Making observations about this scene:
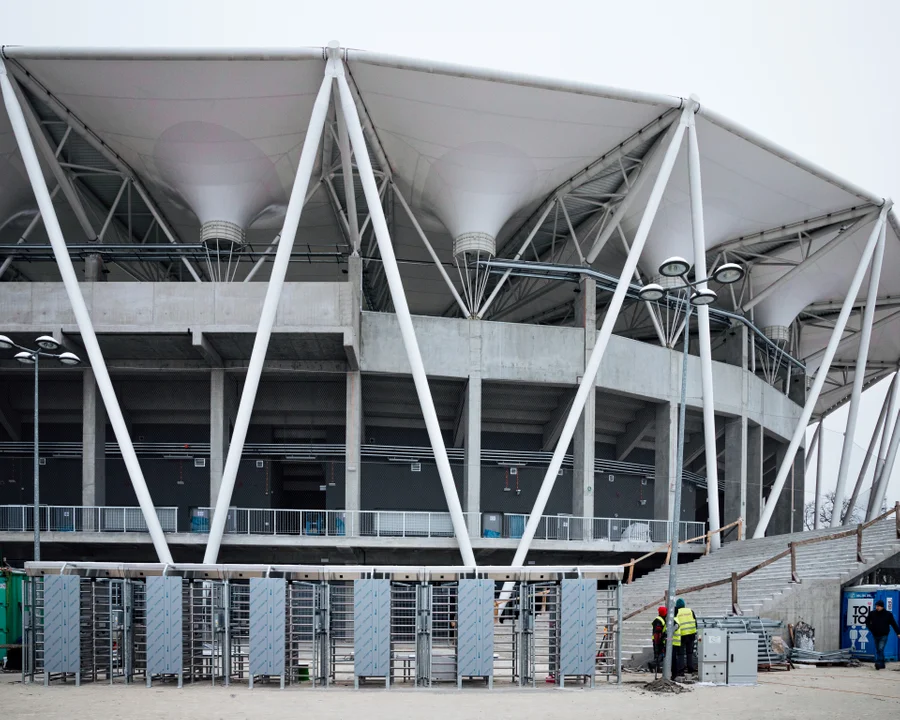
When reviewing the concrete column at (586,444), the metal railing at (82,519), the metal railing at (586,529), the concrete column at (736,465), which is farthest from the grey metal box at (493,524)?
the concrete column at (736,465)

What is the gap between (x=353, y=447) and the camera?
29.9m

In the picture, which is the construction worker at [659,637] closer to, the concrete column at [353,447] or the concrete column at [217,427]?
the concrete column at [353,447]

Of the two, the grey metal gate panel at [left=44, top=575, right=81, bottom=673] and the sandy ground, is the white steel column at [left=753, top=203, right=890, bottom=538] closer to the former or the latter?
the sandy ground

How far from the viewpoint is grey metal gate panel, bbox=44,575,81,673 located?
54.1 feet

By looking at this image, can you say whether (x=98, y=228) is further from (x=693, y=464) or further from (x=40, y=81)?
(x=693, y=464)

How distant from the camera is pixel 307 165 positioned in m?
25.6

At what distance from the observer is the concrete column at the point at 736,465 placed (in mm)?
38312

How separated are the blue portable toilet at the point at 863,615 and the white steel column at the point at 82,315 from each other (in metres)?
17.8

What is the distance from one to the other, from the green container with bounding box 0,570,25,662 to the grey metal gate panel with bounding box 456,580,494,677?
30.3 ft

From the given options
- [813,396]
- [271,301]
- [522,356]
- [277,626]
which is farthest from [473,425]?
[277,626]

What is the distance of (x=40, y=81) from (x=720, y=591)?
24.4 m

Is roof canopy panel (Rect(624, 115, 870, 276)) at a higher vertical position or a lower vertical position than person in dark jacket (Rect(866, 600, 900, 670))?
higher

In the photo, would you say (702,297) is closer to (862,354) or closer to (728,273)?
(728,273)

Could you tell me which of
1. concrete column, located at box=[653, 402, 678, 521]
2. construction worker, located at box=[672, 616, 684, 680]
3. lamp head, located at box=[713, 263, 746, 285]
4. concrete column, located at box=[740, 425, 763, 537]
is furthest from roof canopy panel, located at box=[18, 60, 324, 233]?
concrete column, located at box=[740, 425, 763, 537]
